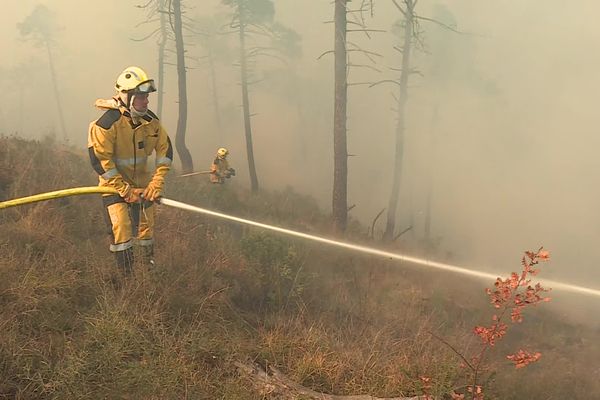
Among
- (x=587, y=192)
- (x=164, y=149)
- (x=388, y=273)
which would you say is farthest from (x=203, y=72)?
(x=164, y=149)

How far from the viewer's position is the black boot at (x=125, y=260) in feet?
15.3

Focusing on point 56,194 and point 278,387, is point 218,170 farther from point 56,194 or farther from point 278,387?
point 278,387

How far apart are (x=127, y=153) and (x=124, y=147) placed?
8cm

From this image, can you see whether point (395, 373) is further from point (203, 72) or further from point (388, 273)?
point (203, 72)

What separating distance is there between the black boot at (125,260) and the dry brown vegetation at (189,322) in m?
0.12

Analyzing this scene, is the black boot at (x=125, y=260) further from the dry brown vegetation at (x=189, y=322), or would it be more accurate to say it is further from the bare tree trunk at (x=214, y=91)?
the bare tree trunk at (x=214, y=91)

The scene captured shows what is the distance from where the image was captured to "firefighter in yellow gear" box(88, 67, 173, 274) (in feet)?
14.7

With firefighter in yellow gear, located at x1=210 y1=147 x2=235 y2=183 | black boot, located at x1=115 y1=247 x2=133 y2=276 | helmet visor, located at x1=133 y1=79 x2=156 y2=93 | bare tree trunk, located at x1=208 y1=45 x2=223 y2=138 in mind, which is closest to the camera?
helmet visor, located at x1=133 y1=79 x2=156 y2=93

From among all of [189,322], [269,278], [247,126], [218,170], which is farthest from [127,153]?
[247,126]

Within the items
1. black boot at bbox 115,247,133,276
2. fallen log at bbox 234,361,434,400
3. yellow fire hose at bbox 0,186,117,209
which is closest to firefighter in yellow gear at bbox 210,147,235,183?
black boot at bbox 115,247,133,276

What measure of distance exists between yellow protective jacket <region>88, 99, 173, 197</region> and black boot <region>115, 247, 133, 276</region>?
0.64 metres

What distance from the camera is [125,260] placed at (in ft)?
15.4

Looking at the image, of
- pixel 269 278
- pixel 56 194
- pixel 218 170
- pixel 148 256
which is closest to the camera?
pixel 56 194

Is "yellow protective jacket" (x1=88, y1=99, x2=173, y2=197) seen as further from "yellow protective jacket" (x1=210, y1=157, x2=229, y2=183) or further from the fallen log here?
"yellow protective jacket" (x1=210, y1=157, x2=229, y2=183)
